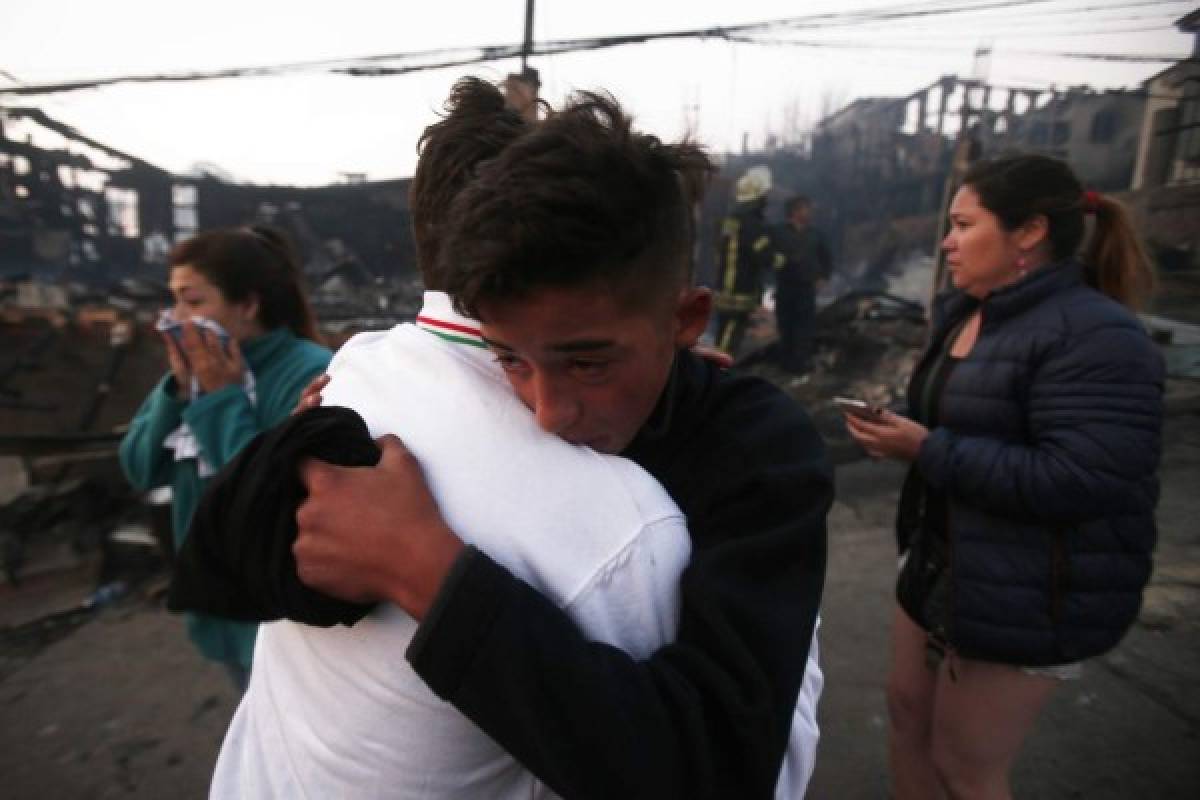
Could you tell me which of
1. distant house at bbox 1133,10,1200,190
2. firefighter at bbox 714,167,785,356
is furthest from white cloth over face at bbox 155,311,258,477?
distant house at bbox 1133,10,1200,190

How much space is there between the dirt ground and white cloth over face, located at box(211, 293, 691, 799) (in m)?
2.30

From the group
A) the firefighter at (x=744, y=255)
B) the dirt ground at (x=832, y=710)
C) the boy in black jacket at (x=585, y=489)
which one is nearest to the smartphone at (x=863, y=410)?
the boy in black jacket at (x=585, y=489)

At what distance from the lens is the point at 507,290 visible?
2.33 feet

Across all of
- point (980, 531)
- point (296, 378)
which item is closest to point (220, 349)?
point (296, 378)

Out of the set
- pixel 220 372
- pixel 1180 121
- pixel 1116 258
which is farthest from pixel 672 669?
pixel 1180 121

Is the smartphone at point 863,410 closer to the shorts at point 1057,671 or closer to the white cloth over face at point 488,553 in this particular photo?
the shorts at point 1057,671

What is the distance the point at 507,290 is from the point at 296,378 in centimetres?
174

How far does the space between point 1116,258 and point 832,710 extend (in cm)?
206

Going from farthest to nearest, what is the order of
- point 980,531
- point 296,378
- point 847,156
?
1. point 847,156
2. point 296,378
3. point 980,531

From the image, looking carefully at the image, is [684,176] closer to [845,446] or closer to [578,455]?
[578,455]

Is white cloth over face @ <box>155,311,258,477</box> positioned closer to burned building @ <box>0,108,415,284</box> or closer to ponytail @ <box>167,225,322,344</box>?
ponytail @ <box>167,225,322,344</box>

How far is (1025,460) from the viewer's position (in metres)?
1.58

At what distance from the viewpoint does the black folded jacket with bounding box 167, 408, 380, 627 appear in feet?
2.26

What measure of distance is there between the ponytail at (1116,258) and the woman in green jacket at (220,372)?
2179mm
